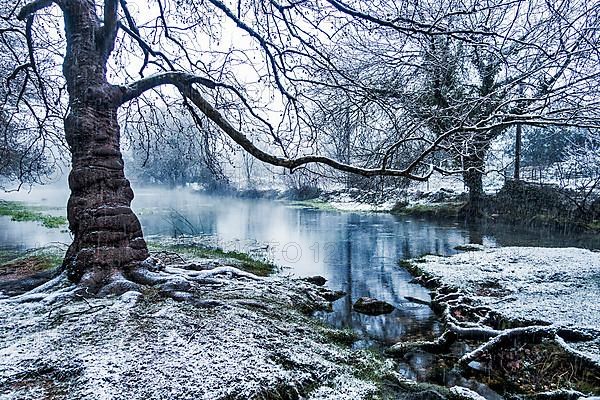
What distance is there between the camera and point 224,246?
1279 centimetres

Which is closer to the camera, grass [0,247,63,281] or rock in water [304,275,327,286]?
grass [0,247,63,281]

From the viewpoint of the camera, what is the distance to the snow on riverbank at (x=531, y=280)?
5.29 metres

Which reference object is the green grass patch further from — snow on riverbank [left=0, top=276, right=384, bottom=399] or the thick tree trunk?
the thick tree trunk

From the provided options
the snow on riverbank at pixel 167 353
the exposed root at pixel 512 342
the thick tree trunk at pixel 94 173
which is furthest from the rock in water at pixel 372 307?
the thick tree trunk at pixel 94 173

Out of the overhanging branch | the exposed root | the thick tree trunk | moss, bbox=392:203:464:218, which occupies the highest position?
the overhanging branch

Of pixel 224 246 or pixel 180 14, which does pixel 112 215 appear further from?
pixel 224 246

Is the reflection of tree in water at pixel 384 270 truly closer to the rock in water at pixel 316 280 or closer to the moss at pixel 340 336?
the rock in water at pixel 316 280

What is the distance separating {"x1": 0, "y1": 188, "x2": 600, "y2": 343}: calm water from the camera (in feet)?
20.2

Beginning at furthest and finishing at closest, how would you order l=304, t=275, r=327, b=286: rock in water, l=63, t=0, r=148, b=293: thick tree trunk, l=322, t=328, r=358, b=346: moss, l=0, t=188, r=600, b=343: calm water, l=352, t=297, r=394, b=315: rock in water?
l=304, t=275, r=327, b=286: rock in water < l=352, t=297, r=394, b=315: rock in water < l=0, t=188, r=600, b=343: calm water < l=63, t=0, r=148, b=293: thick tree trunk < l=322, t=328, r=358, b=346: moss

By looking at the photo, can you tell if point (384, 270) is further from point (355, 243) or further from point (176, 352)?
point (176, 352)

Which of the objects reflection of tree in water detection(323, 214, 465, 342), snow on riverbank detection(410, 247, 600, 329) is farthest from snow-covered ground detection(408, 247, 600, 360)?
reflection of tree in water detection(323, 214, 465, 342)

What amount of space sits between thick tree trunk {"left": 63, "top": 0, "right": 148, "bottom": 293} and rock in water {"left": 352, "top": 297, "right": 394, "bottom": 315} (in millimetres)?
3564

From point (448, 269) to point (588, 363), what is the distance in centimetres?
480

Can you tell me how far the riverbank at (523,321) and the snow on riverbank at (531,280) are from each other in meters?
0.01
